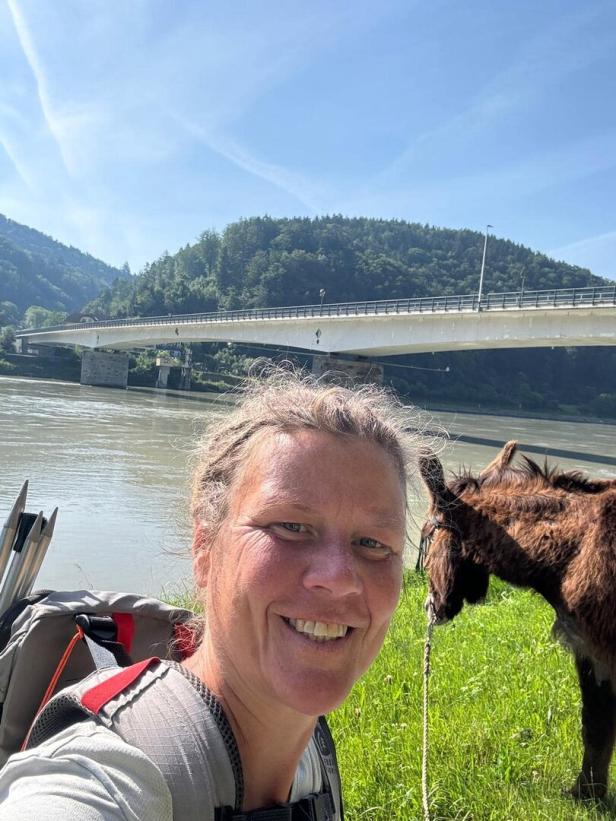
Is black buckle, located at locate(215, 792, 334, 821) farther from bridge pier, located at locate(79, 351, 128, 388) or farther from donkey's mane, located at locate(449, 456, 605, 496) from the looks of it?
bridge pier, located at locate(79, 351, 128, 388)

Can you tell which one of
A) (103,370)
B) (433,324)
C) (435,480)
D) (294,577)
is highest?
(433,324)

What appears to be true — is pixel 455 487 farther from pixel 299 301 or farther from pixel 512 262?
pixel 512 262

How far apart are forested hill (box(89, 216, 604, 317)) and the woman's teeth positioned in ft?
329

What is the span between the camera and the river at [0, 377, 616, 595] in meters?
8.32

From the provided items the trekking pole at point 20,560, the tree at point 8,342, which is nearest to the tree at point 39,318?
the tree at point 8,342

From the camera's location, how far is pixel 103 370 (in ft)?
223

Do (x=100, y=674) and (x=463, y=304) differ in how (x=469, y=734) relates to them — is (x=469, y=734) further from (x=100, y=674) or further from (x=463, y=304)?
(x=463, y=304)

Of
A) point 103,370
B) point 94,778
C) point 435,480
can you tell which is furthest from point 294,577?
point 103,370

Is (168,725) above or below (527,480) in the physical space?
below

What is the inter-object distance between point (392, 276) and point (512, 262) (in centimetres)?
2410

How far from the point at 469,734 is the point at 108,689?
122 inches

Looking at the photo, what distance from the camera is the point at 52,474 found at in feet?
50.2

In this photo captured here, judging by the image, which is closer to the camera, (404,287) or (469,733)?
(469,733)

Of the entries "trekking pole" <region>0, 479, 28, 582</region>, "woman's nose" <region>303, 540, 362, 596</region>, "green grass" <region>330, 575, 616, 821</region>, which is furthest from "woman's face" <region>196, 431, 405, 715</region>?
"green grass" <region>330, 575, 616, 821</region>
